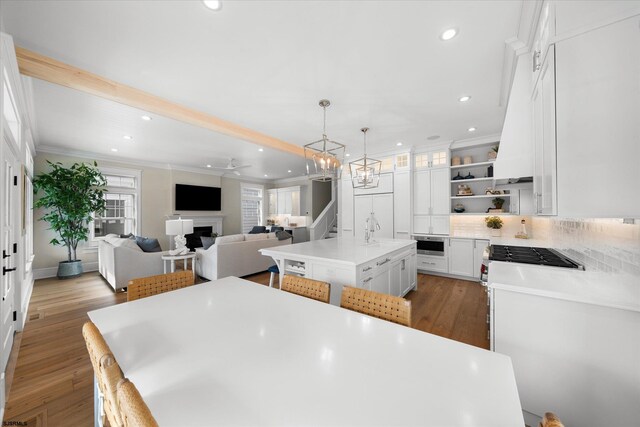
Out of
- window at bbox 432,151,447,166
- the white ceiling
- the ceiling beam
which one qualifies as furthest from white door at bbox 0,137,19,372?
window at bbox 432,151,447,166

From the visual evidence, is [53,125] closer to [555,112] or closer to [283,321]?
[283,321]

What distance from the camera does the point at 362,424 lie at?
0.61 metres

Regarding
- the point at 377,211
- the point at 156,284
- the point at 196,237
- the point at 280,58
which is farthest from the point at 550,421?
the point at 196,237

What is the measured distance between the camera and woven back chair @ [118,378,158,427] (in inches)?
20.1

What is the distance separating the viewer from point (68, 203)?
4523 millimetres

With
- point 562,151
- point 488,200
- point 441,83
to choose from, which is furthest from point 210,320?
point 488,200

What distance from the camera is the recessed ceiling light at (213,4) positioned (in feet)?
5.35

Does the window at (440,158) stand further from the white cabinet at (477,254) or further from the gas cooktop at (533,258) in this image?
the gas cooktop at (533,258)

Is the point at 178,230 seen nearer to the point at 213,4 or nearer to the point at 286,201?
the point at 213,4

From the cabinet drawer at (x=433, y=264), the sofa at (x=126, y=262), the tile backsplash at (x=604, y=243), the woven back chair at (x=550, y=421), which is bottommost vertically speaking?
the cabinet drawer at (x=433, y=264)

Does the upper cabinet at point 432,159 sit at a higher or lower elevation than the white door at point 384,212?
higher

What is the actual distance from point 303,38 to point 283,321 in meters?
2.08

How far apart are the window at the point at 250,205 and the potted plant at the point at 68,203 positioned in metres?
4.11

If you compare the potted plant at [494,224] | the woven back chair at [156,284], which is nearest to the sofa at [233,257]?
the woven back chair at [156,284]
